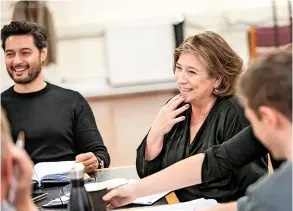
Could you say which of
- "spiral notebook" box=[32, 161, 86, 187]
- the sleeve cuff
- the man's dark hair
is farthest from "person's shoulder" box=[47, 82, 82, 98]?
the sleeve cuff

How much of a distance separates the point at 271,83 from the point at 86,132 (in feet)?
5.53

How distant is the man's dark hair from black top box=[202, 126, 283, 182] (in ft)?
4.89

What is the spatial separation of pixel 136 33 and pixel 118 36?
250 millimetres

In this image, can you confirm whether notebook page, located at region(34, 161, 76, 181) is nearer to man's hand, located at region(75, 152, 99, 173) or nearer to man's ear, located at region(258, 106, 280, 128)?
man's hand, located at region(75, 152, 99, 173)

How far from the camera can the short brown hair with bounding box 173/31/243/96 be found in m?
2.21

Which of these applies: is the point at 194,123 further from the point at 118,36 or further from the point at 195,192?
the point at 118,36

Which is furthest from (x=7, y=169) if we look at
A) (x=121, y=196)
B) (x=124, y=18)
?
(x=124, y=18)

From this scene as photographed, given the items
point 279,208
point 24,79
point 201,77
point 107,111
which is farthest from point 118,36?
point 279,208

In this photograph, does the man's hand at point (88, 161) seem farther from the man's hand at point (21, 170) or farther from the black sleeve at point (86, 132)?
the man's hand at point (21, 170)

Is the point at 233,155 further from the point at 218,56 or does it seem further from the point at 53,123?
the point at 53,123

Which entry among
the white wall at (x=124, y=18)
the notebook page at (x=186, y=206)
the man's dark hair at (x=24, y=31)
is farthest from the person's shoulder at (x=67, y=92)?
the white wall at (x=124, y=18)

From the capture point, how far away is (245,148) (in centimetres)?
174

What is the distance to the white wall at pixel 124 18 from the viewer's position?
25.0 ft

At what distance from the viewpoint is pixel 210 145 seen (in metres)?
2.12
